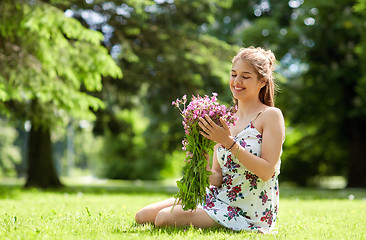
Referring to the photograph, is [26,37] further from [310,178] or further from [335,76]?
[310,178]

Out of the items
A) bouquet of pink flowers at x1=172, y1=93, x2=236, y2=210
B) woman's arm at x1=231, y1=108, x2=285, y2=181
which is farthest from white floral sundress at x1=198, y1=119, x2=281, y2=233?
bouquet of pink flowers at x1=172, y1=93, x2=236, y2=210

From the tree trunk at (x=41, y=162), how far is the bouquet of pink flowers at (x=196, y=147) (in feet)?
37.9

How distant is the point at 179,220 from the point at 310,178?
20.2 metres

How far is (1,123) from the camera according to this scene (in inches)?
1457

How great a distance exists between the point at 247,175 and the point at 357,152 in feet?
51.3

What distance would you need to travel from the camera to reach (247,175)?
161 inches

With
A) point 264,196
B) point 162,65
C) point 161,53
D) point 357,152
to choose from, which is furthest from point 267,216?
point 357,152

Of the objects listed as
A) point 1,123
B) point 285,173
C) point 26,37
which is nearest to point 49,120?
point 26,37

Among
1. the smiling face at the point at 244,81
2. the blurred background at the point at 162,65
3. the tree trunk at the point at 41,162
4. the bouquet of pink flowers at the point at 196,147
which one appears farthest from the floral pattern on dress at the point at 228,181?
the tree trunk at the point at 41,162

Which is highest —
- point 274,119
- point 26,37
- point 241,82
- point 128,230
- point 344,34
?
point 344,34

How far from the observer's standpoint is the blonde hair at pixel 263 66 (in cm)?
412

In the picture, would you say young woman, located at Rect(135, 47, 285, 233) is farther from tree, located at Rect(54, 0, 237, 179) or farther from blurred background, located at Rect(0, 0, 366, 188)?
tree, located at Rect(54, 0, 237, 179)

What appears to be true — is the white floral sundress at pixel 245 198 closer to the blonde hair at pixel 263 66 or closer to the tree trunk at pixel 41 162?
the blonde hair at pixel 263 66

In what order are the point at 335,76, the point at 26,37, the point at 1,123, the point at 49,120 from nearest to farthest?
the point at 26,37 < the point at 49,120 < the point at 335,76 < the point at 1,123
